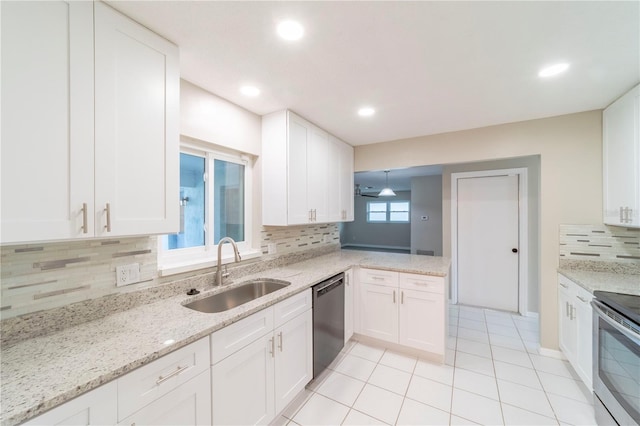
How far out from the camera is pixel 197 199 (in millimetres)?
2066

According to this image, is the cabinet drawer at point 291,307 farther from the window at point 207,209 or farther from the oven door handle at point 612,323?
the oven door handle at point 612,323

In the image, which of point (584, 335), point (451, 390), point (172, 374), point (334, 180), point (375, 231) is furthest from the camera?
point (375, 231)

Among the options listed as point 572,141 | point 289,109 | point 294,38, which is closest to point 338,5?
point 294,38

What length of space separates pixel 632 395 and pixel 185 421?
2.30 metres

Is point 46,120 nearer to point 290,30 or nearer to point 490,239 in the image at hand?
point 290,30

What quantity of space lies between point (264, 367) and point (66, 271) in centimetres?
118

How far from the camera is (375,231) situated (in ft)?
32.9

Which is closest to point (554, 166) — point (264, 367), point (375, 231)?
point (264, 367)

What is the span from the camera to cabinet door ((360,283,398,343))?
8.43 ft

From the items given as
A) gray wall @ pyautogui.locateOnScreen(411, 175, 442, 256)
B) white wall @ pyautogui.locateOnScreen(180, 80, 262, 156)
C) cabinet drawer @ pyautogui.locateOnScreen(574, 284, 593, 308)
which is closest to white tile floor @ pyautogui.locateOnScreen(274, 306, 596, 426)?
cabinet drawer @ pyautogui.locateOnScreen(574, 284, 593, 308)

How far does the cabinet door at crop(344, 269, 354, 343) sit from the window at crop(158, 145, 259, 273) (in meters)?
1.02

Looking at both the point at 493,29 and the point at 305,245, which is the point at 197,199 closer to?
the point at 305,245

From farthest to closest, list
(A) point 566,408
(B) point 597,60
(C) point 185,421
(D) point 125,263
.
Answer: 1. (A) point 566,408
2. (B) point 597,60
3. (D) point 125,263
4. (C) point 185,421

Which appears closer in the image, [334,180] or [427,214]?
[334,180]
